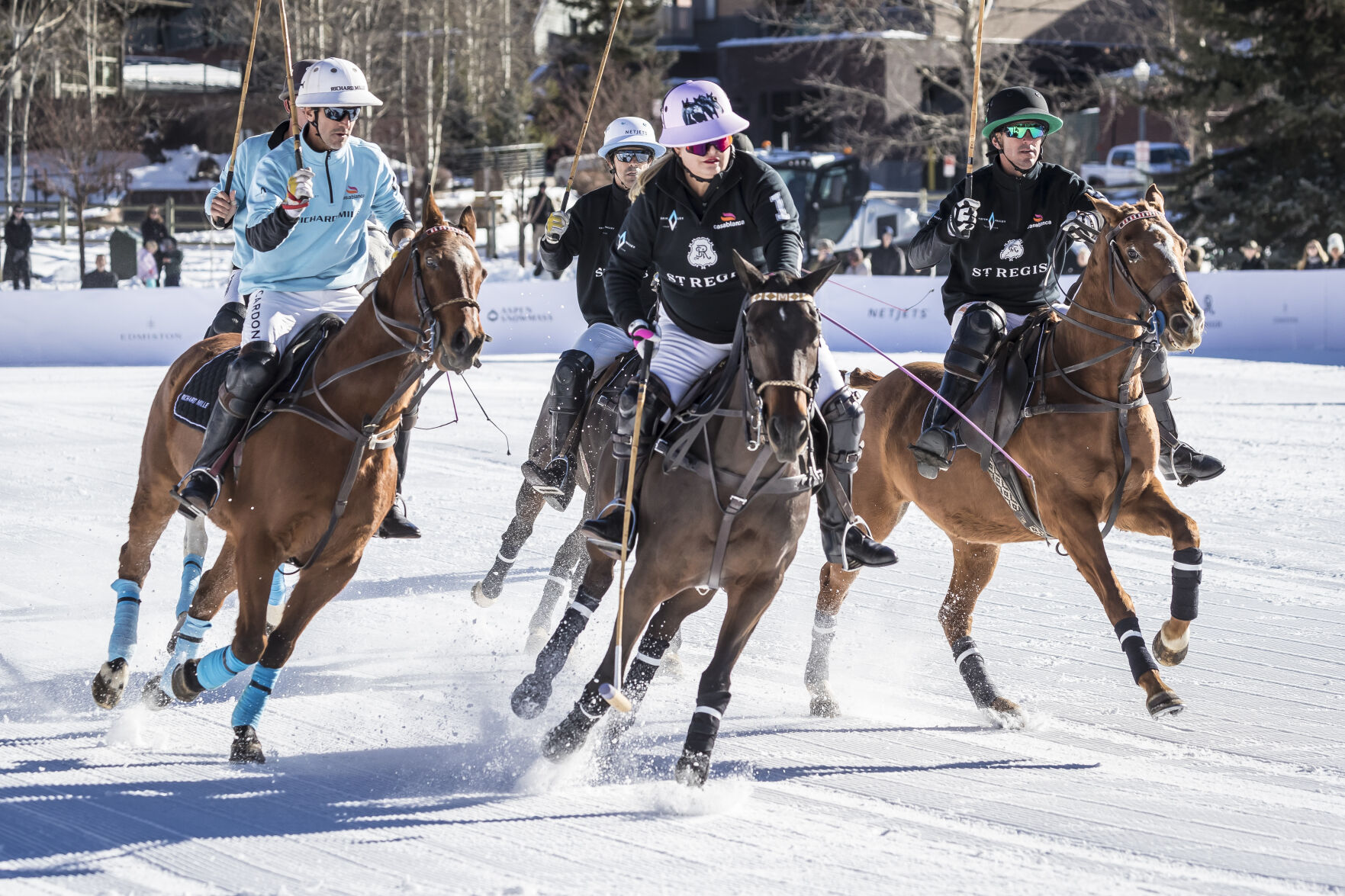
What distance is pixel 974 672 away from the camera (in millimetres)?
6984

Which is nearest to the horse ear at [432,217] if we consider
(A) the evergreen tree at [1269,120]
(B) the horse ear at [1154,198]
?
(B) the horse ear at [1154,198]

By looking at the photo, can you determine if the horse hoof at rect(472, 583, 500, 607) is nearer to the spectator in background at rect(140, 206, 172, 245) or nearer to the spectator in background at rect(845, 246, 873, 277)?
the spectator in background at rect(845, 246, 873, 277)

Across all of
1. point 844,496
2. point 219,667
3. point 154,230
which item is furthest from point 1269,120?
point 219,667

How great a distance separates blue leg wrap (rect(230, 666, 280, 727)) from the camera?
6.05 metres

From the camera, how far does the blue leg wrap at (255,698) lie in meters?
6.05

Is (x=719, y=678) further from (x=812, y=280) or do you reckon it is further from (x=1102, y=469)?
(x=1102, y=469)

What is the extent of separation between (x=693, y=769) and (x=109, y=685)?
280cm

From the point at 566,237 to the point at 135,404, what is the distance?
10.6m

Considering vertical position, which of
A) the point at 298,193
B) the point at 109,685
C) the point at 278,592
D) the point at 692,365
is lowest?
the point at 109,685

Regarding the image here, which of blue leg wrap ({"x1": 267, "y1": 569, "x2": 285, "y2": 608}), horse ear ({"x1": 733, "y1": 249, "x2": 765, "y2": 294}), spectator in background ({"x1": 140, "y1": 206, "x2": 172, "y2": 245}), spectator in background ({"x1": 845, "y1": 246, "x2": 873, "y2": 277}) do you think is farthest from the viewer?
spectator in background ({"x1": 140, "y1": 206, "x2": 172, "y2": 245})

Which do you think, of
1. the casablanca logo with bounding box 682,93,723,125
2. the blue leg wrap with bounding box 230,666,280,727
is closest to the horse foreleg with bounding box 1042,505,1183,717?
the casablanca logo with bounding box 682,93,723,125

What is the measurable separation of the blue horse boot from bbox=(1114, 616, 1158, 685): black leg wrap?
447 centimetres

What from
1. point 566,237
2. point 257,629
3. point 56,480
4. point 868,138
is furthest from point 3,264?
point 257,629

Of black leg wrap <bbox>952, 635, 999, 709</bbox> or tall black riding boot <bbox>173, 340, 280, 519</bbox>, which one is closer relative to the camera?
tall black riding boot <bbox>173, 340, 280, 519</bbox>
